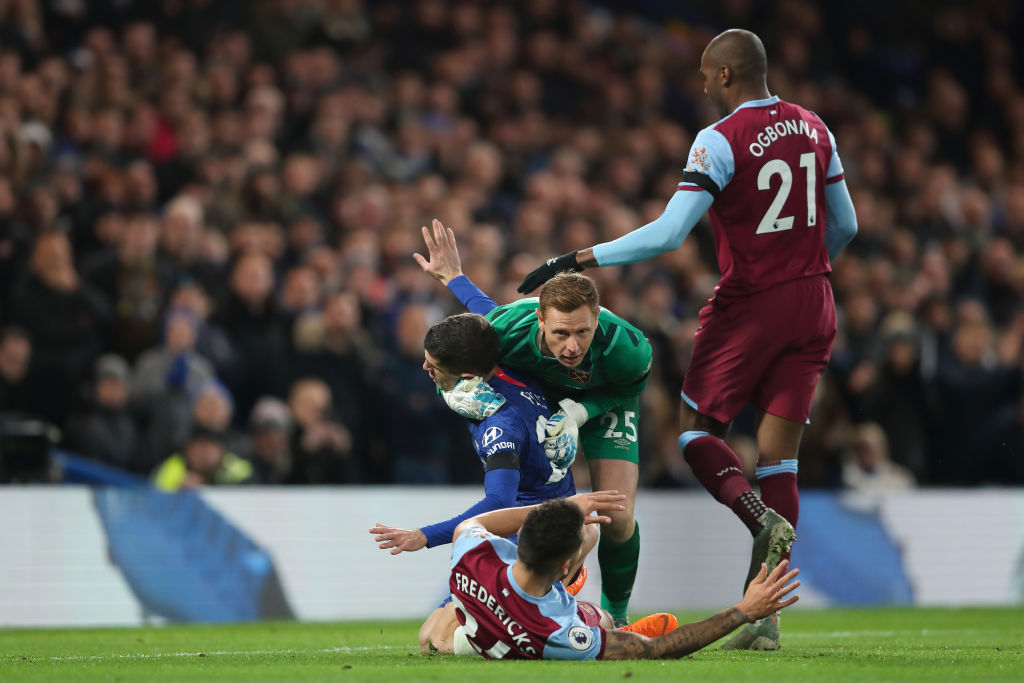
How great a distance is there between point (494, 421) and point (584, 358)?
687 mm

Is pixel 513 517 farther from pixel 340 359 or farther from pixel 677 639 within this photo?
pixel 340 359

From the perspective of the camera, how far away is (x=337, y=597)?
34.3 ft

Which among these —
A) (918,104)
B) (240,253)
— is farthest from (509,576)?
(918,104)

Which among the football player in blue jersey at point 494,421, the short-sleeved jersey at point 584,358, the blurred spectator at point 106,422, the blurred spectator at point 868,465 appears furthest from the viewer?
the blurred spectator at point 868,465

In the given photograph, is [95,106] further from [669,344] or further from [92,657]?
[92,657]

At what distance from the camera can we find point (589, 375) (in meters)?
6.97

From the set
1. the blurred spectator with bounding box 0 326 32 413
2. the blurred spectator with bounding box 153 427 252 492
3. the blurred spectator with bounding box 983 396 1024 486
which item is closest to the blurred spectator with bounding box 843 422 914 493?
the blurred spectator with bounding box 983 396 1024 486

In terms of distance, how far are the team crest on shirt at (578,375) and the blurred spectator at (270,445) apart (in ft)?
13.9

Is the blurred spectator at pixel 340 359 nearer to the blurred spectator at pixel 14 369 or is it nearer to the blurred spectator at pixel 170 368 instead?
the blurred spectator at pixel 170 368

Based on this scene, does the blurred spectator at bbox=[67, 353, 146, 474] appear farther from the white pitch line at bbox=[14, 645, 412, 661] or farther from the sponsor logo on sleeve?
the sponsor logo on sleeve

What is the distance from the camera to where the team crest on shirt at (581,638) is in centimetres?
578

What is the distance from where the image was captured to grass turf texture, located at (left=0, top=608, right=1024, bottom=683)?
544 cm

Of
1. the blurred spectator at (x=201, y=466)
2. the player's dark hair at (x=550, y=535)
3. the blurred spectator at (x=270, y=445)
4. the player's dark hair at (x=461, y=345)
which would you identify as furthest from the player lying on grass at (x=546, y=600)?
the blurred spectator at (x=270, y=445)

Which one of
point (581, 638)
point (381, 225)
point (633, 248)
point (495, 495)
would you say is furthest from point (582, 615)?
point (381, 225)
